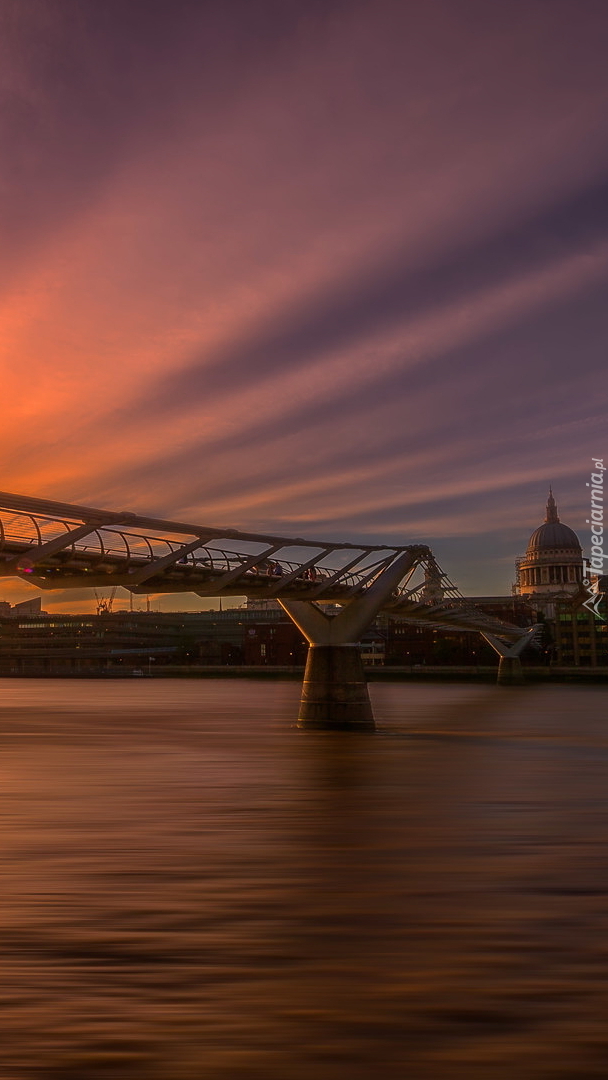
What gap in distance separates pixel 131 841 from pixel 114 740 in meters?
24.3


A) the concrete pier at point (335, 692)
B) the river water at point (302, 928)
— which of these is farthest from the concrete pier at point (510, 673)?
the river water at point (302, 928)

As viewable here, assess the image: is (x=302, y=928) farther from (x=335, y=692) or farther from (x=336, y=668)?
(x=336, y=668)

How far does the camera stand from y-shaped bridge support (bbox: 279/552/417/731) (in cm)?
4200

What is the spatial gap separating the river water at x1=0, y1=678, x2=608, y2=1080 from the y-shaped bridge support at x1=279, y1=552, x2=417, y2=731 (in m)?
17.4

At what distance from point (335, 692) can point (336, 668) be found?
3.42 ft

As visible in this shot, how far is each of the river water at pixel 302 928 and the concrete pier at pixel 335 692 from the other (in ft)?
56.5

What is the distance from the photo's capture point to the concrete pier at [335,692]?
4184 centimetres

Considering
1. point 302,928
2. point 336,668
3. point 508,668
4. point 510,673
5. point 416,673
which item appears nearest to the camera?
point 302,928

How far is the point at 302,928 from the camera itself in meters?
9.14

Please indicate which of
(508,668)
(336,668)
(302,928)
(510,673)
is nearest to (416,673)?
(508,668)

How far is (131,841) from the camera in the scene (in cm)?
1450

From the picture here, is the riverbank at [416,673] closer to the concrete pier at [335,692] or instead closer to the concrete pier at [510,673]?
the concrete pier at [510,673]

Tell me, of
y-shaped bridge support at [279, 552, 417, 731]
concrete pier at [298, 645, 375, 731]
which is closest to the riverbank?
y-shaped bridge support at [279, 552, 417, 731]

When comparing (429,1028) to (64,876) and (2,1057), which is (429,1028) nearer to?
(2,1057)
